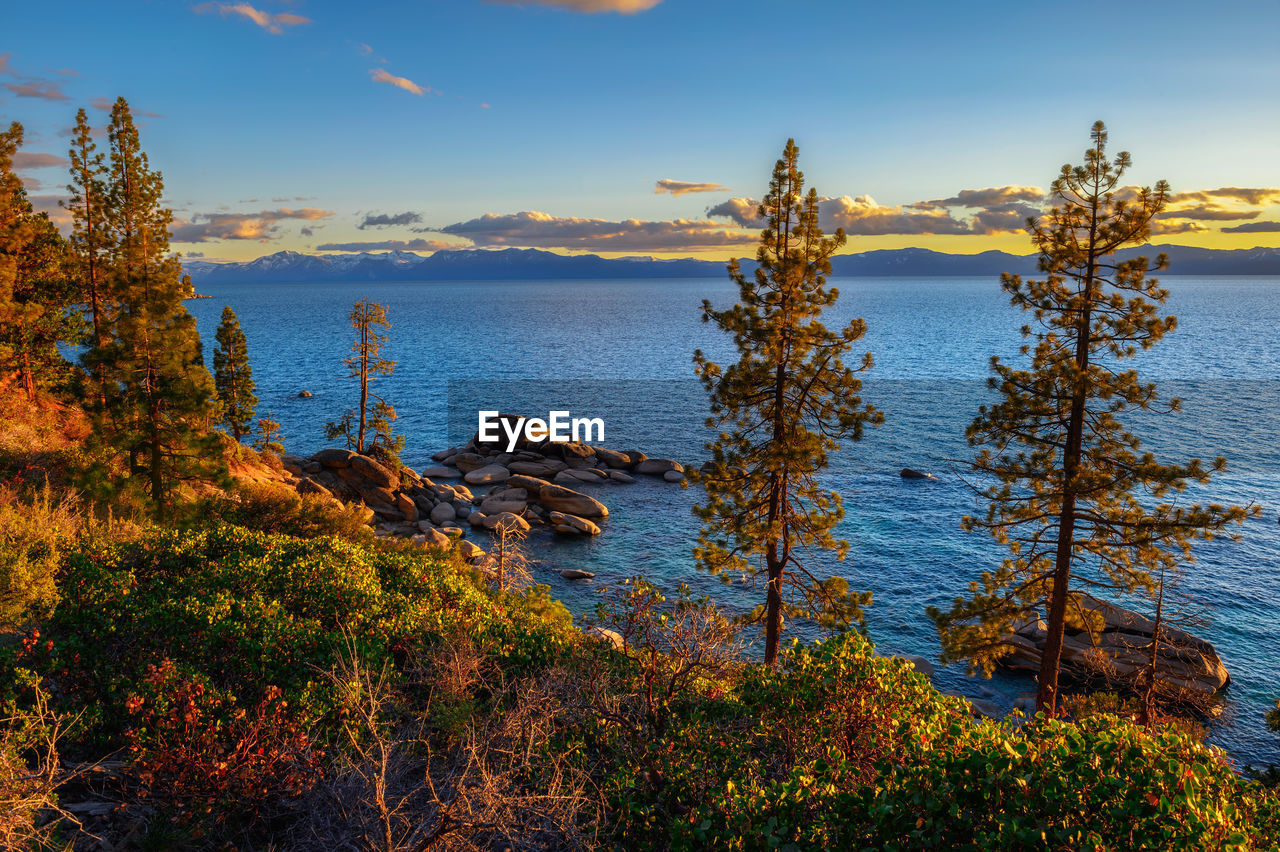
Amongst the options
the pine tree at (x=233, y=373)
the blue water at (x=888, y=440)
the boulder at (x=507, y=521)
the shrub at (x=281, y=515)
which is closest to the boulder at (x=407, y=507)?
the boulder at (x=507, y=521)

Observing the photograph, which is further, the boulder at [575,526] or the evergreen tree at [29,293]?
the boulder at [575,526]

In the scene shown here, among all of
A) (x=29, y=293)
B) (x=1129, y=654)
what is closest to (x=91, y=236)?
(x=29, y=293)

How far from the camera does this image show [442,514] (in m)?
47.3

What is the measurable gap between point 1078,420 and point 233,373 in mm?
58259

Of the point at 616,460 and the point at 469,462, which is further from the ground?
the point at 616,460

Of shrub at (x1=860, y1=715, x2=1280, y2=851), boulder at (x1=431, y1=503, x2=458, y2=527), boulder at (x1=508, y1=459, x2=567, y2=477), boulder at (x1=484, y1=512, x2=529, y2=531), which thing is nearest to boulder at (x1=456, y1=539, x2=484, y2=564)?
boulder at (x1=484, y1=512, x2=529, y2=531)

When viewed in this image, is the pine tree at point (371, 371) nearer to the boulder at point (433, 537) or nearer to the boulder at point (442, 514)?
the boulder at point (442, 514)

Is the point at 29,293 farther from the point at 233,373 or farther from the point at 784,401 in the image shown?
the point at 784,401

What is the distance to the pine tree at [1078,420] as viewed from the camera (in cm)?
1905

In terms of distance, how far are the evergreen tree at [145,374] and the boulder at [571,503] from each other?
2596 centimetres

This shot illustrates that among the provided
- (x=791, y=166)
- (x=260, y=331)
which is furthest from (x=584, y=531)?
(x=260, y=331)

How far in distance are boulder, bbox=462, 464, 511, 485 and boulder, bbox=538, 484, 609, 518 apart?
644 centimetres

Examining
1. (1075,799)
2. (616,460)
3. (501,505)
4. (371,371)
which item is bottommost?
(501,505)

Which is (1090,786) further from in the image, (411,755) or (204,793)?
(204,793)
